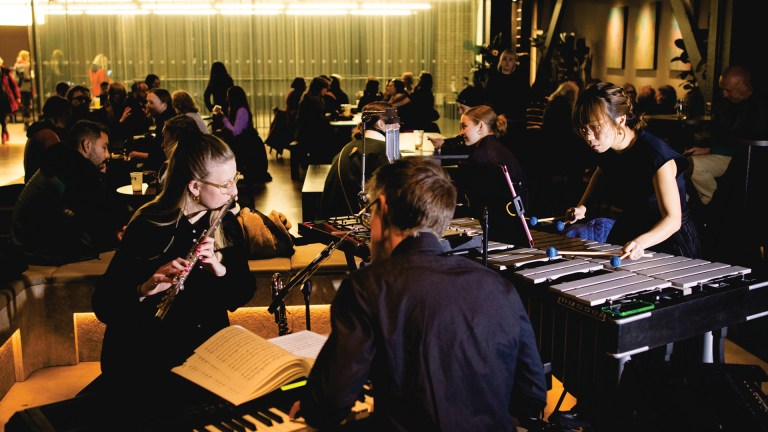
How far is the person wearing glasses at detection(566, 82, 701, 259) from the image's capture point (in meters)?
3.39

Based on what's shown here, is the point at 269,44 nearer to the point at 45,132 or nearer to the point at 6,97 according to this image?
the point at 6,97

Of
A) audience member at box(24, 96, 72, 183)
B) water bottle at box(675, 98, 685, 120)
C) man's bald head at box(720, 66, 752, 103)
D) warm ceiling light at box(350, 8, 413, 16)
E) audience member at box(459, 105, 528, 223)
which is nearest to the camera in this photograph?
audience member at box(459, 105, 528, 223)

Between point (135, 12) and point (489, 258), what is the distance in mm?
12328

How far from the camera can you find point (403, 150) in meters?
7.52

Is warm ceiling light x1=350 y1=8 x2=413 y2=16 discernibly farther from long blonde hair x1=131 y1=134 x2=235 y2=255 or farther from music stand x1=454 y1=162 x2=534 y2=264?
long blonde hair x1=131 y1=134 x2=235 y2=255

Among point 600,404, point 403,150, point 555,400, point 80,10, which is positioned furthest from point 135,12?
point 600,404

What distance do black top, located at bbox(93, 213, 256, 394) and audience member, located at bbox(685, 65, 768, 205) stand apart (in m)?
4.95

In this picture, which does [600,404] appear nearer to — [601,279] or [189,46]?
[601,279]

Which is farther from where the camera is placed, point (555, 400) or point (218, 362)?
point (555, 400)

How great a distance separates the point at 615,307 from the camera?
8.94 feet

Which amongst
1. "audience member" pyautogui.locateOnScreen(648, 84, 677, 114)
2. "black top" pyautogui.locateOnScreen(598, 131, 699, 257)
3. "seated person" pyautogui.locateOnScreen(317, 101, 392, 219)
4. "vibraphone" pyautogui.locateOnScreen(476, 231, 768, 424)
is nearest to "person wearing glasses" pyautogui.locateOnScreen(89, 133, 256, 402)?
"vibraphone" pyautogui.locateOnScreen(476, 231, 768, 424)

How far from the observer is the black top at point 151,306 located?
8.61 ft

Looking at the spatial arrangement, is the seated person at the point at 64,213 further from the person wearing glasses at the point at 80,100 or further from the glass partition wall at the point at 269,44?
the glass partition wall at the point at 269,44

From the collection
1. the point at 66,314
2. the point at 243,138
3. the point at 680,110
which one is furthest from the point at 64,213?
the point at 680,110
